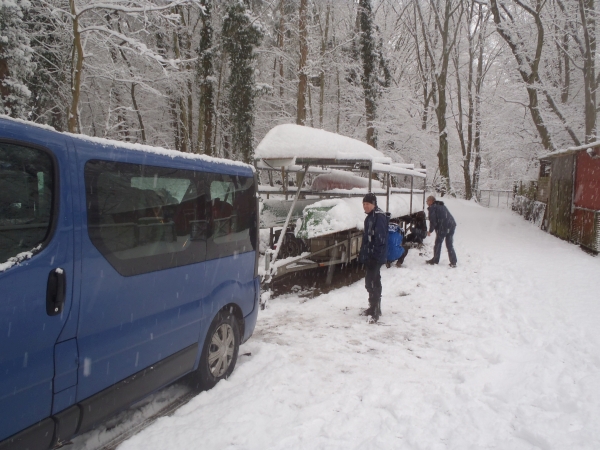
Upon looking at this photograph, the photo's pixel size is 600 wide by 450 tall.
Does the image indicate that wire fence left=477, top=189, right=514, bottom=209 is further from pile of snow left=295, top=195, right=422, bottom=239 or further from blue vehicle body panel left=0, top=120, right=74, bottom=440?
blue vehicle body panel left=0, top=120, right=74, bottom=440

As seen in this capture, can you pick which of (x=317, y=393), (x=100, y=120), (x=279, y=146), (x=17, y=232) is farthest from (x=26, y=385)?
(x=100, y=120)

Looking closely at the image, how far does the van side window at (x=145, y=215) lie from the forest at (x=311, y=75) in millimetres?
10222

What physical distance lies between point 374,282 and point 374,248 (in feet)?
1.69

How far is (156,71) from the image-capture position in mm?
20375

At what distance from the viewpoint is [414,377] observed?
14.5 ft

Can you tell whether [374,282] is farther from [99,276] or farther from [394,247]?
[99,276]

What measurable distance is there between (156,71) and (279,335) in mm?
18178

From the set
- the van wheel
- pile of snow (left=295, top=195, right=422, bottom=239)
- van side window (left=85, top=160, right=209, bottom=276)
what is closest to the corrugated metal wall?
pile of snow (left=295, top=195, right=422, bottom=239)

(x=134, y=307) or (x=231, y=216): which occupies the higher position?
(x=231, y=216)

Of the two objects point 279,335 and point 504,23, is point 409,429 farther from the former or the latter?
point 504,23

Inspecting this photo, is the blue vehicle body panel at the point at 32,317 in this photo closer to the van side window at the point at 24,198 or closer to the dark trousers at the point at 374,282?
the van side window at the point at 24,198

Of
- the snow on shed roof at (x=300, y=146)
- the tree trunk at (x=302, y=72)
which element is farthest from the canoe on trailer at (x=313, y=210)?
the tree trunk at (x=302, y=72)

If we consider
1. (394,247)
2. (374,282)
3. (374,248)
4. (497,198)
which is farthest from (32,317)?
(497,198)

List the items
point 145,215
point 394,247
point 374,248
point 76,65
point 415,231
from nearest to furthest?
point 145,215
point 374,248
point 394,247
point 76,65
point 415,231
